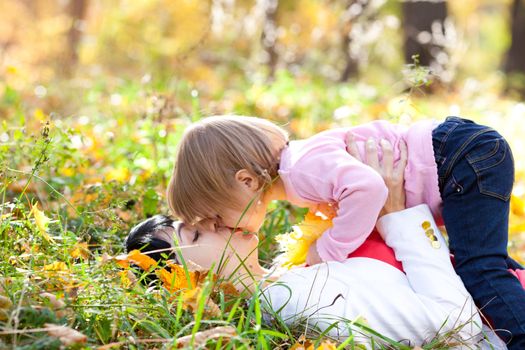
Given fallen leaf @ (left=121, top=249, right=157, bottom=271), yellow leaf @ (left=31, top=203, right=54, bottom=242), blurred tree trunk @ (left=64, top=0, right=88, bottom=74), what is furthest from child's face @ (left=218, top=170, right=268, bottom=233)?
blurred tree trunk @ (left=64, top=0, right=88, bottom=74)

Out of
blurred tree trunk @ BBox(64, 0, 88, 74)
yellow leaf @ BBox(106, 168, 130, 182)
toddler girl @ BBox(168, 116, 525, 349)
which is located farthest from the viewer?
blurred tree trunk @ BBox(64, 0, 88, 74)

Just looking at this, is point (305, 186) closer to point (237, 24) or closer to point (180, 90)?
point (180, 90)

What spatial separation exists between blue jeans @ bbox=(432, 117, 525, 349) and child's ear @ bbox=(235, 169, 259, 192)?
2.05ft

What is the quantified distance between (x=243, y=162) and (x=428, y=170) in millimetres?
634

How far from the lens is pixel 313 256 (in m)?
2.49

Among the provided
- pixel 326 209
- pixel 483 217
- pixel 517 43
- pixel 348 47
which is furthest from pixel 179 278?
pixel 517 43

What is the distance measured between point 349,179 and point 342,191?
46 millimetres

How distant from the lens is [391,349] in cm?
202

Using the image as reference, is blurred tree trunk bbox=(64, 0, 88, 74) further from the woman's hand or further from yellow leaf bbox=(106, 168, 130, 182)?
the woman's hand

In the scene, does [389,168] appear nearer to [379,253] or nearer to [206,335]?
[379,253]

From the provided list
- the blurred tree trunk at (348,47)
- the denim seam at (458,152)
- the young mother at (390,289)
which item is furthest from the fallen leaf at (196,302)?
the blurred tree trunk at (348,47)

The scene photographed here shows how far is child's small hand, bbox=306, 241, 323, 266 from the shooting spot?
2475 mm

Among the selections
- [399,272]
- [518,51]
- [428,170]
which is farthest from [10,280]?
[518,51]

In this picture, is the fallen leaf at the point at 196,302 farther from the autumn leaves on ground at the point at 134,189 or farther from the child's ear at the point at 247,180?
the child's ear at the point at 247,180
